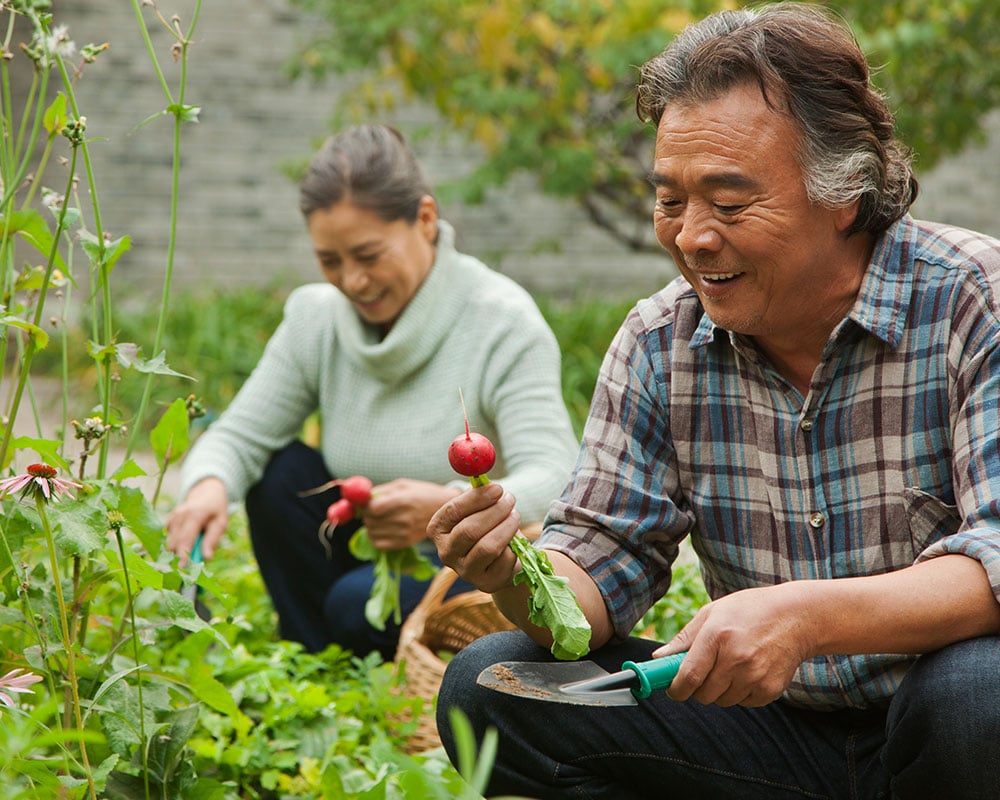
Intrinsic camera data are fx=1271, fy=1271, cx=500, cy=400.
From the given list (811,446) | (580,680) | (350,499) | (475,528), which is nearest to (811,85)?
(811,446)

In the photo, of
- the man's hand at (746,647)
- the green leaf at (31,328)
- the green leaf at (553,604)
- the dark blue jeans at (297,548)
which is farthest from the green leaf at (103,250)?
the dark blue jeans at (297,548)

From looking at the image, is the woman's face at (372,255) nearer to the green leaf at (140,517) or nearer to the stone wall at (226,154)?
the green leaf at (140,517)

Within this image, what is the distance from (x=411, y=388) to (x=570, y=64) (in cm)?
311

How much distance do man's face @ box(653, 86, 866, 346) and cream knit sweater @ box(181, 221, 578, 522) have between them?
1075 millimetres

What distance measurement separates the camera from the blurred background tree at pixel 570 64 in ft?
17.5

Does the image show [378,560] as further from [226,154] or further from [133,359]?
[226,154]

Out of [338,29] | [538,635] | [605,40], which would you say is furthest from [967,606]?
[338,29]

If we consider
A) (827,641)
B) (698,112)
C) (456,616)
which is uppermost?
(698,112)

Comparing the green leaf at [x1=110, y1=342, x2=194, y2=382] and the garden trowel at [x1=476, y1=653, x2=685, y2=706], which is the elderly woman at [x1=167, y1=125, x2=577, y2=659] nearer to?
the garden trowel at [x1=476, y1=653, x2=685, y2=706]

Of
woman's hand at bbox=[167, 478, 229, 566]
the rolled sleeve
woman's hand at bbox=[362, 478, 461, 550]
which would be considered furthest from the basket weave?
the rolled sleeve

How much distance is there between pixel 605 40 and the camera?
5.29m

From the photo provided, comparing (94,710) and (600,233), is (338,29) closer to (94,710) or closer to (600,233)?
(600,233)

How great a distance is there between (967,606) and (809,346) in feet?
1.53

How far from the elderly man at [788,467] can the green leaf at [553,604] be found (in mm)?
38
